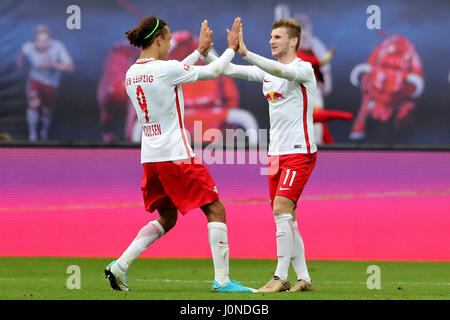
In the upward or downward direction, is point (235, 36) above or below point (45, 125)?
above

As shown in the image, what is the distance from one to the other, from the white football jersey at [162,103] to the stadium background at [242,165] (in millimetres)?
5159

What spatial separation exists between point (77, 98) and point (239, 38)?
539 cm

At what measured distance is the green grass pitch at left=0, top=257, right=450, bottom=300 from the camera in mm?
6684

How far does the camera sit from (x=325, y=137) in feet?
40.0

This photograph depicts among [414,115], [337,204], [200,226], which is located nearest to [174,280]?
[200,226]

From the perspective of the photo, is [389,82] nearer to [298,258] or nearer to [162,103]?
[298,258]

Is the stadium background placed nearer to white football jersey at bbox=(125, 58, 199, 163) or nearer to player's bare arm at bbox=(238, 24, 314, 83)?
player's bare arm at bbox=(238, 24, 314, 83)

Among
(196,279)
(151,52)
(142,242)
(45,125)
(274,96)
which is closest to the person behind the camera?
(151,52)

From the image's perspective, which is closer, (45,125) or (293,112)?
(293,112)

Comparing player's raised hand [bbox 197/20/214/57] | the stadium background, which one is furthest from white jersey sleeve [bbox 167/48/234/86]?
the stadium background

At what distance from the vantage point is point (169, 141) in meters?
6.81

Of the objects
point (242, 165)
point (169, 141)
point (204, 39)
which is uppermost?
point (204, 39)

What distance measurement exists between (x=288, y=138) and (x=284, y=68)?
23.2 inches

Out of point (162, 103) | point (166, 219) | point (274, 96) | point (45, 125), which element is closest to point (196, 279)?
point (166, 219)
